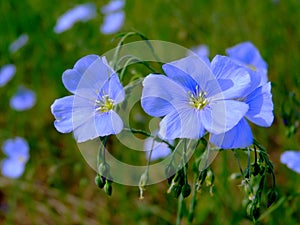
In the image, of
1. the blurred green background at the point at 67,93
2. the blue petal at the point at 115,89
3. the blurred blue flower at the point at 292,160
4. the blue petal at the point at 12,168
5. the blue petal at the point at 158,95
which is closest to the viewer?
the blue petal at the point at 158,95

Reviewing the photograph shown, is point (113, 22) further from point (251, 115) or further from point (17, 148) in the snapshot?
point (251, 115)

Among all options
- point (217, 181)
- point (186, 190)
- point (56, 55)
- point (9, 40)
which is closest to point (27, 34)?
point (9, 40)

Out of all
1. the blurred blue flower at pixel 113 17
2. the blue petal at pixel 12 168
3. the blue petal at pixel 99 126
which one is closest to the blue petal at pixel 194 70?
the blue petal at pixel 99 126

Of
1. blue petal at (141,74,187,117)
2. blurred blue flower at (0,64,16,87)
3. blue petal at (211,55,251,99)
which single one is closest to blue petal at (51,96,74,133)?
blue petal at (141,74,187,117)

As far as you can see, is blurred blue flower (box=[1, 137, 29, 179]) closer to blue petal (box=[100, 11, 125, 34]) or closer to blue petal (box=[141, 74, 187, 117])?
blue petal (box=[100, 11, 125, 34])

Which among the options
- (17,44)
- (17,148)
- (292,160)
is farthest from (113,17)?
(292,160)

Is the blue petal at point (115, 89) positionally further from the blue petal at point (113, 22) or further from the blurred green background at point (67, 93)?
the blue petal at point (113, 22)

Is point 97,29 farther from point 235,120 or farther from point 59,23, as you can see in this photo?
point 235,120
